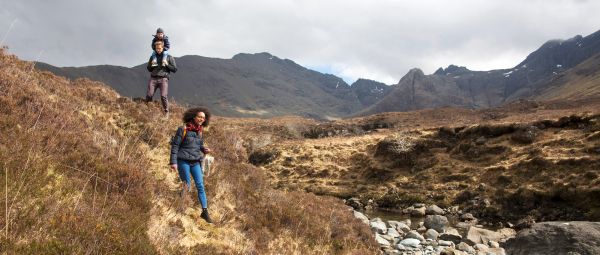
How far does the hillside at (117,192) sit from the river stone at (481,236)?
614cm

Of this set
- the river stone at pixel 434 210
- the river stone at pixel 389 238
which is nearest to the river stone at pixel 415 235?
the river stone at pixel 389 238

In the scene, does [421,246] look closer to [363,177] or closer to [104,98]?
[104,98]

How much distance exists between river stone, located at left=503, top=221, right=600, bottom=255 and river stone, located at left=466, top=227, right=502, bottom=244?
13.1 feet

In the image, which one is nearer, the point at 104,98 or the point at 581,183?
the point at 104,98

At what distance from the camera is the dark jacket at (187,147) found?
8.13m

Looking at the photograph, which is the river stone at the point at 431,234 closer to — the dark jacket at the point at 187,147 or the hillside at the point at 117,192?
the hillside at the point at 117,192

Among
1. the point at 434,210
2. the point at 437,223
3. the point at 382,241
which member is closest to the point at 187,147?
the point at 382,241

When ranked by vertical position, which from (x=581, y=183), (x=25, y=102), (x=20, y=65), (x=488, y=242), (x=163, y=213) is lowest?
(x=488, y=242)

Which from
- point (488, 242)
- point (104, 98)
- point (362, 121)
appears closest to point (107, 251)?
point (104, 98)

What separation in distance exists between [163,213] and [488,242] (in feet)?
46.2

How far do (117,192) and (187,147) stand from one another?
1.75 meters

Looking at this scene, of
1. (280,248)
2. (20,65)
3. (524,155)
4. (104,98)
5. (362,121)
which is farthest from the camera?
(362,121)

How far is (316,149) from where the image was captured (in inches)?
1636

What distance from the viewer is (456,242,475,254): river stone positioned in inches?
588
